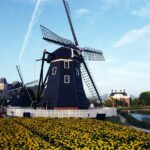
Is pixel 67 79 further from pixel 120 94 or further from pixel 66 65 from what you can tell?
pixel 120 94

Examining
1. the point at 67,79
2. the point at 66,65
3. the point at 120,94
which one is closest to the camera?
the point at 67,79

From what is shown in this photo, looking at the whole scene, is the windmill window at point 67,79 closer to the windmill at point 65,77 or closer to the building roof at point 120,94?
the windmill at point 65,77

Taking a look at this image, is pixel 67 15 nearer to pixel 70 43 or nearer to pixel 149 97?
pixel 70 43

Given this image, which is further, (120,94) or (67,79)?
(120,94)

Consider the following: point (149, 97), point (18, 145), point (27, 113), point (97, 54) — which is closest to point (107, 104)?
point (149, 97)

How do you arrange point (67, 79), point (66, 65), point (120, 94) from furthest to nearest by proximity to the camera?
point (120, 94)
point (66, 65)
point (67, 79)

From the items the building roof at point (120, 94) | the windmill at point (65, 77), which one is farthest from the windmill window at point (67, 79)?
the building roof at point (120, 94)

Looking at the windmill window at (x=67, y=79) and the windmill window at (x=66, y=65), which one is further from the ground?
the windmill window at (x=66, y=65)

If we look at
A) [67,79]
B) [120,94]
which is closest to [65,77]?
[67,79]

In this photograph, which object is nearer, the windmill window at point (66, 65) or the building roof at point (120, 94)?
the windmill window at point (66, 65)

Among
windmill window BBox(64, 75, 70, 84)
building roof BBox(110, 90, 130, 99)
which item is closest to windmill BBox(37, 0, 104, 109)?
windmill window BBox(64, 75, 70, 84)

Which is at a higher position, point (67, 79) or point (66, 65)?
point (66, 65)

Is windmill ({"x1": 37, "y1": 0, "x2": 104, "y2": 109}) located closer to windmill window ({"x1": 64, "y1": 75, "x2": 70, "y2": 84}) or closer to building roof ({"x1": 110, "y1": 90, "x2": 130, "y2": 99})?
windmill window ({"x1": 64, "y1": 75, "x2": 70, "y2": 84})

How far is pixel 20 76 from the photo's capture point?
2534 inches
